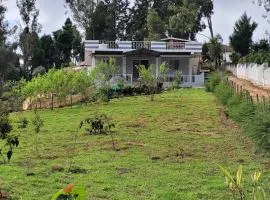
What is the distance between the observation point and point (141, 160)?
9812mm

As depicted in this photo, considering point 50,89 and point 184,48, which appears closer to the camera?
point 50,89

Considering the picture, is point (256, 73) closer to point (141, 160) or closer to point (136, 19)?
point (141, 160)

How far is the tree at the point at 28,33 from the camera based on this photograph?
2173 inches

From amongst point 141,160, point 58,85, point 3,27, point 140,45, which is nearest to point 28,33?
point 3,27

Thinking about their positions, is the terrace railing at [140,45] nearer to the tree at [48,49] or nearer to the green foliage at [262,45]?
the green foliage at [262,45]

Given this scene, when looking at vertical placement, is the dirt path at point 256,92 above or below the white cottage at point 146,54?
below

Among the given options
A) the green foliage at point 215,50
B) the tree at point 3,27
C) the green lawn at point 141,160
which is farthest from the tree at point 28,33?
the green lawn at point 141,160

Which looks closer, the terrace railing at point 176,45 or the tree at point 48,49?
the terrace railing at point 176,45

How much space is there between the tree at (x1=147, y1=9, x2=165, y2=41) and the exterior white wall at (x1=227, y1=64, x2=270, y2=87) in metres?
16.2

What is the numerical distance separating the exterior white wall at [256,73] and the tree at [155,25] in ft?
53.0

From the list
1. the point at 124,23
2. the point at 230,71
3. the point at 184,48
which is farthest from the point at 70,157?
the point at 124,23

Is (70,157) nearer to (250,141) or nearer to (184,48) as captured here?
(250,141)

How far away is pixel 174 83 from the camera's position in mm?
35812

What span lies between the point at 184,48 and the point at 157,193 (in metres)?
34.7
